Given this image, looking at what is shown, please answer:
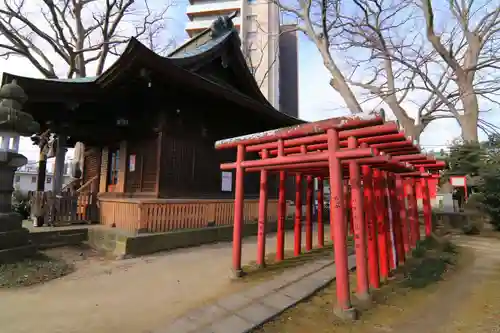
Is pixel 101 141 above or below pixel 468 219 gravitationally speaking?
above

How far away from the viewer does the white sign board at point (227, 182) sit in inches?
457

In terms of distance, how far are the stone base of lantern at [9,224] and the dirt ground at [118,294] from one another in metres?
1.03

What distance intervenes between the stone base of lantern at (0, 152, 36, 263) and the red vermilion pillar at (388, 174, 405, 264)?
286 inches

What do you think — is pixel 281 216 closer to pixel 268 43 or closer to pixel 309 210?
pixel 309 210

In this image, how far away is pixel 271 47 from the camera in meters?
40.4

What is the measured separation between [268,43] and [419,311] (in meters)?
38.8

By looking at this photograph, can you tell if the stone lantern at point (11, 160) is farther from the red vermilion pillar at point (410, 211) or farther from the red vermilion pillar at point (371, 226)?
the red vermilion pillar at point (410, 211)

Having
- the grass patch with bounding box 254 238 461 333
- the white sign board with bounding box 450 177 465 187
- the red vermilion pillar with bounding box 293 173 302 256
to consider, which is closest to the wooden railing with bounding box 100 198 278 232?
the red vermilion pillar with bounding box 293 173 302 256

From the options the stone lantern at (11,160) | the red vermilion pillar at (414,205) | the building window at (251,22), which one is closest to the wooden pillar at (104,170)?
the stone lantern at (11,160)

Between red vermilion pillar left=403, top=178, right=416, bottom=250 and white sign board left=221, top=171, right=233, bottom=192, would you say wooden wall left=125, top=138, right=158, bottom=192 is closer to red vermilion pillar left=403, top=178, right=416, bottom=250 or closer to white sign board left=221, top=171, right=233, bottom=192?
white sign board left=221, top=171, right=233, bottom=192

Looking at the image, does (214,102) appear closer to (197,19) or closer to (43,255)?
(43,255)

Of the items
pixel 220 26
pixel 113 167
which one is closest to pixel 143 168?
pixel 113 167

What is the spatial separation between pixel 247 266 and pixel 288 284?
1443 millimetres

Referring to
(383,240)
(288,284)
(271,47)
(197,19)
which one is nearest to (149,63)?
(288,284)
